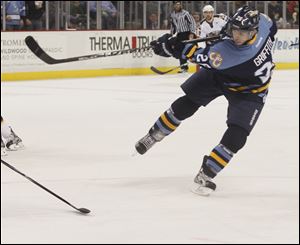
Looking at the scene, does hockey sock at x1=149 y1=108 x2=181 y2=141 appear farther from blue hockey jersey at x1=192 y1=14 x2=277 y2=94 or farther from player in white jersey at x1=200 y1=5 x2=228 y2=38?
player in white jersey at x1=200 y1=5 x2=228 y2=38

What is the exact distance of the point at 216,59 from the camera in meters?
4.32

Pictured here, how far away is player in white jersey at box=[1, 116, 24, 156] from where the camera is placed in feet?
18.7

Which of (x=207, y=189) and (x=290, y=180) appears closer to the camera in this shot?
(x=207, y=189)

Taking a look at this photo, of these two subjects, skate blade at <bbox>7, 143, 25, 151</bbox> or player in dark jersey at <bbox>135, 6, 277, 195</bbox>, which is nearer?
player in dark jersey at <bbox>135, 6, 277, 195</bbox>

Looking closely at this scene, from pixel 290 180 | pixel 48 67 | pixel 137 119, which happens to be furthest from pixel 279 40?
pixel 290 180

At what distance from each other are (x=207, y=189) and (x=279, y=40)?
10356mm

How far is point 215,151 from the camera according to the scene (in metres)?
4.36

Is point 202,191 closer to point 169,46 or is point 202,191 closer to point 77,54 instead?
point 169,46

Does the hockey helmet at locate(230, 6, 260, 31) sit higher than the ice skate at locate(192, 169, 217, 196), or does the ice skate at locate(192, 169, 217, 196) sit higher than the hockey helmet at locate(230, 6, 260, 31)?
the hockey helmet at locate(230, 6, 260, 31)

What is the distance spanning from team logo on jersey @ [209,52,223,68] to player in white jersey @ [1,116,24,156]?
187 cm

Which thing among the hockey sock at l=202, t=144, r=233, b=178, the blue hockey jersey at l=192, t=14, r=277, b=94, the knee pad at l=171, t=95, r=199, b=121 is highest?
the blue hockey jersey at l=192, t=14, r=277, b=94

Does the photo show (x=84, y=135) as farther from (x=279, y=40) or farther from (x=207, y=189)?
(x=279, y=40)

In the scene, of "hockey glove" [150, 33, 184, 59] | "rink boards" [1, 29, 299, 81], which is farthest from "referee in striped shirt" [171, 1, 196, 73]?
"hockey glove" [150, 33, 184, 59]

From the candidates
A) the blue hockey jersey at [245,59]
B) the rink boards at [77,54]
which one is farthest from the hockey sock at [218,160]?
the rink boards at [77,54]
